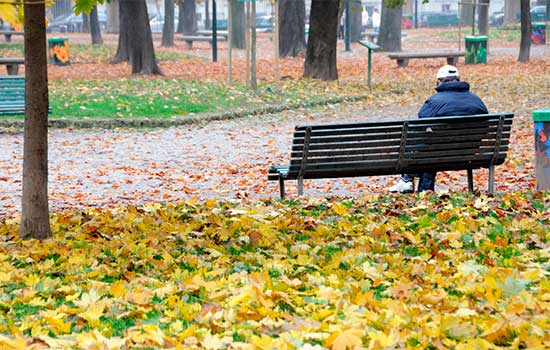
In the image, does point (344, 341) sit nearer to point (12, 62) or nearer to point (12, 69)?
point (12, 62)

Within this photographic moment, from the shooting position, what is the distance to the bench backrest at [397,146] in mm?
9406

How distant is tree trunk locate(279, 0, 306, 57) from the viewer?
3444 cm

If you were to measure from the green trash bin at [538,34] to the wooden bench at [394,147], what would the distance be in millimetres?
34157

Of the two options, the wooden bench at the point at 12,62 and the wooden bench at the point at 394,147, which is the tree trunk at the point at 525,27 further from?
the wooden bench at the point at 394,147

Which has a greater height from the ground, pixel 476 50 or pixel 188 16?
pixel 188 16

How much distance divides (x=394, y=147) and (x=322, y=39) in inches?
594

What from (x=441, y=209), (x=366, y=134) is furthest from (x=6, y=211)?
(x=441, y=209)

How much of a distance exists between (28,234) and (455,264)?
10.4 ft

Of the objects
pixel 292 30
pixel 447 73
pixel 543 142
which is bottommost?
pixel 543 142

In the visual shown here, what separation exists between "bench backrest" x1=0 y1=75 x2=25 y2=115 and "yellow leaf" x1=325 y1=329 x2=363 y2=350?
1475 cm

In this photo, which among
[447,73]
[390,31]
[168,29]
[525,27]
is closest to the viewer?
[447,73]

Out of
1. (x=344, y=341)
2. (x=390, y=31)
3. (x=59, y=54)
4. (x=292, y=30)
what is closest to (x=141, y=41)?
(x=59, y=54)

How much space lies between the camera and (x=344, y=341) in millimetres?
4207

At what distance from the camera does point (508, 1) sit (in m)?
59.4
